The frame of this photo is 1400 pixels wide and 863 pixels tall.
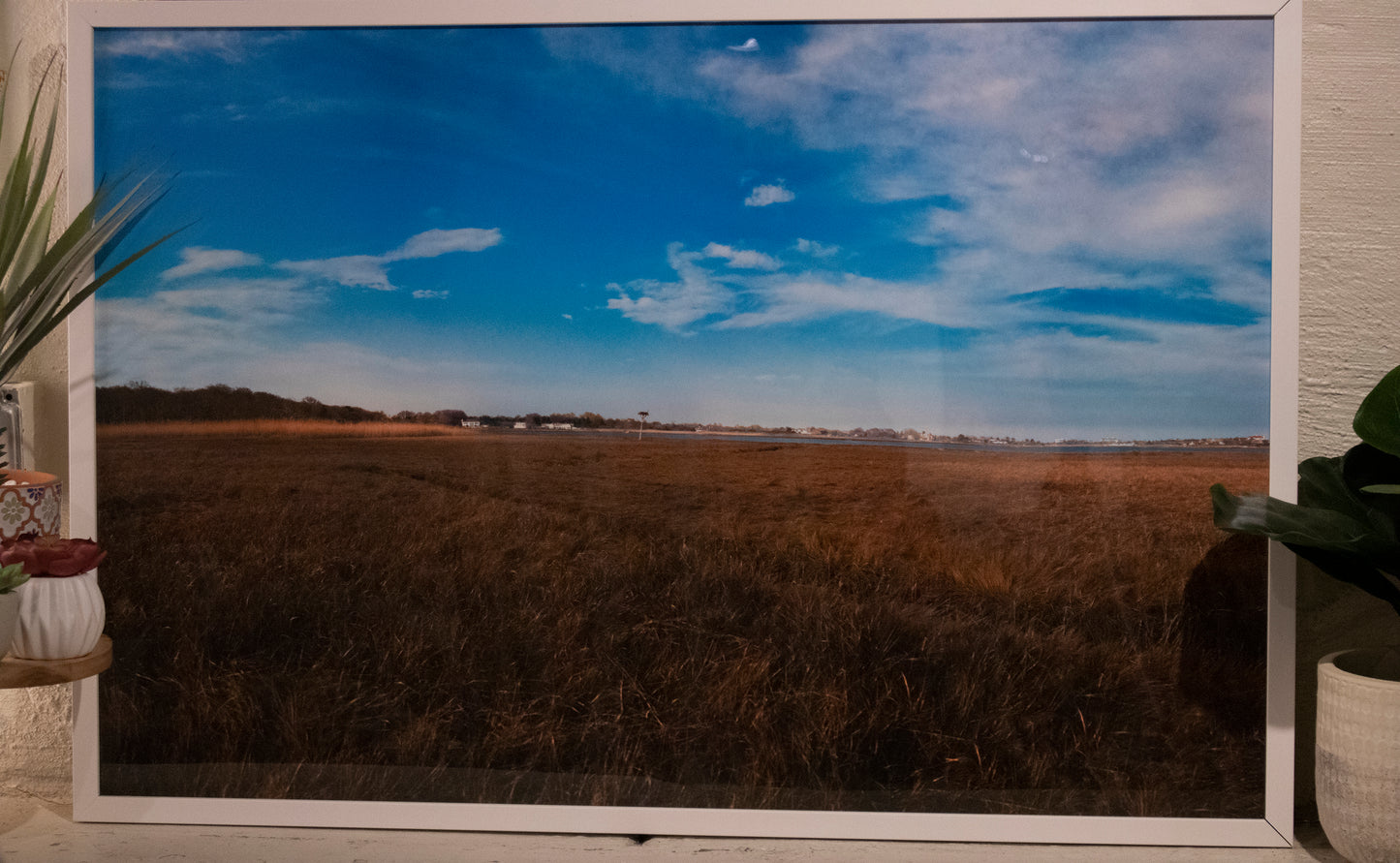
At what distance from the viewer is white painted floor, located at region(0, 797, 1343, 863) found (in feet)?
5.19

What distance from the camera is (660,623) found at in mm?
1648

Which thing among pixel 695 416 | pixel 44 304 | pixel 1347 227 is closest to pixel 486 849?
pixel 695 416

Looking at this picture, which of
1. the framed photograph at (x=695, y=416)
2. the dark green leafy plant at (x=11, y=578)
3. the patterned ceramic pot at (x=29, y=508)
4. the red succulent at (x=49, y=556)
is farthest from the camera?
the framed photograph at (x=695, y=416)

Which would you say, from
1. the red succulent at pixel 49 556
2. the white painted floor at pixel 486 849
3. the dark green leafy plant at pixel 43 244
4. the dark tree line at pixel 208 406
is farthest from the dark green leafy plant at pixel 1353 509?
the dark green leafy plant at pixel 43 244

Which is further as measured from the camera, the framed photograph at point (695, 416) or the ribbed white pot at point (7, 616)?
the framed photograph at point (695, 416)

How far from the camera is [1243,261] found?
160cm

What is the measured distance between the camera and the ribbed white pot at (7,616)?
4.31 feet

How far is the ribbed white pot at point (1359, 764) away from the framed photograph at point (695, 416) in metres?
0.16

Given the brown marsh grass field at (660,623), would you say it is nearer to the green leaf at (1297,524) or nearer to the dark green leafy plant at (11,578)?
the green leaf at (1297,524)

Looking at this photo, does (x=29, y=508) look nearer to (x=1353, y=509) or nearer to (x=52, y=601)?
(x=52, y=601)

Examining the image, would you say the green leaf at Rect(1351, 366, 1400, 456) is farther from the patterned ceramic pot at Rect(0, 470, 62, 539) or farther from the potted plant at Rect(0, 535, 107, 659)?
the patterned ceramic pot at Rect(0, 470, 62, 539)

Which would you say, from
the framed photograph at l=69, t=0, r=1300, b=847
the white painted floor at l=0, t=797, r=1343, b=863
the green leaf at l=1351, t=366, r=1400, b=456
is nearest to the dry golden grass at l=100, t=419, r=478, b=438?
the framed photograph at l=69, t=0, r=1300, b=847

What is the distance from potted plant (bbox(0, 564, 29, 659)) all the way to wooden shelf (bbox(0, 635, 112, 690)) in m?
0.03

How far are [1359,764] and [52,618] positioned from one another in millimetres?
2195
